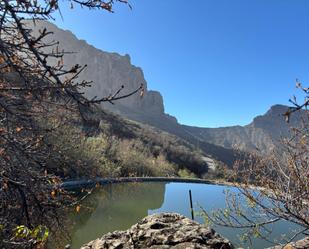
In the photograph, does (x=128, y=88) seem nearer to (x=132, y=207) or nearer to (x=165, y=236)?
(x=132, y=207)

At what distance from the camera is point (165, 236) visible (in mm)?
3846

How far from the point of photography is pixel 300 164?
4.85 m

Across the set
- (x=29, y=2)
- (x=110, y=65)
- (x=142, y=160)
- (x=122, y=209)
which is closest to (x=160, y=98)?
(x=110, y=65)

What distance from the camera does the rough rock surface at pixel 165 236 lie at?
372 centimetres

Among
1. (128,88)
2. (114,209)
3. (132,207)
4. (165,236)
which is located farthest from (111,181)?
(128,88)

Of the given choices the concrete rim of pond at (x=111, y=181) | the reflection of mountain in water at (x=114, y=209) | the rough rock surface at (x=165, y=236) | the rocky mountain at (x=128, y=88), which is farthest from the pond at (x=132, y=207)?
the rocky mountain at (x=128, y=88)

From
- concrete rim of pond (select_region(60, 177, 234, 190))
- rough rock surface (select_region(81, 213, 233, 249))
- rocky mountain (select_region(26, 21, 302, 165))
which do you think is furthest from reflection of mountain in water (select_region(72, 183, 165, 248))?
rocky mountain (select_region(26, 21, 302, 165))

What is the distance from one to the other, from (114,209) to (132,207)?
3.67 ft

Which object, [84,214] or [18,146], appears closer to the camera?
[18,146]

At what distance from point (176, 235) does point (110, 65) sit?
572 ft

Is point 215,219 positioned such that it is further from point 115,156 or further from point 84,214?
point 115,156

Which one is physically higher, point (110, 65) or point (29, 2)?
point (110, 65)

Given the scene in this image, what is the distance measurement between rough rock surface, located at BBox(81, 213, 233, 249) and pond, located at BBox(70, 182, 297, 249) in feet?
7.92

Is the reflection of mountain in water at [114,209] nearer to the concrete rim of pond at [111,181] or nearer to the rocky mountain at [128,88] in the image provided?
the concrete rim of pond at [111,181]
